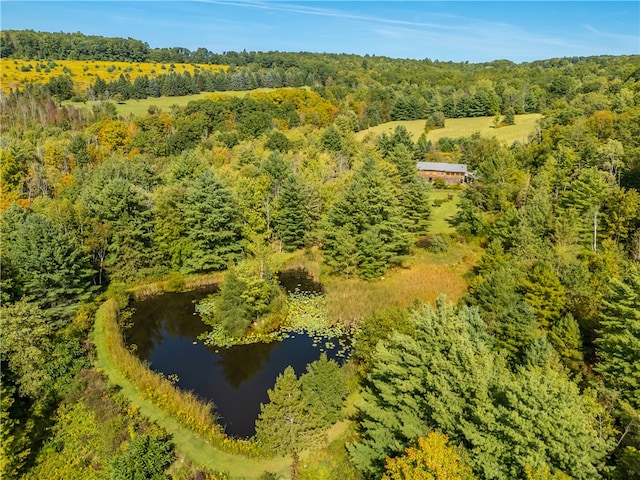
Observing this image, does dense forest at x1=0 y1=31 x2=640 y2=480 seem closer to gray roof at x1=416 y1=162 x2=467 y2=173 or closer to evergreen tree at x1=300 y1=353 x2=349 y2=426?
evergreen tree at x1=300 y1=353 x2=349 y2=426

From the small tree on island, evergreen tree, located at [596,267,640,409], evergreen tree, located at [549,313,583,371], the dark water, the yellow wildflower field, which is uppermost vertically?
the yellow wildflower field

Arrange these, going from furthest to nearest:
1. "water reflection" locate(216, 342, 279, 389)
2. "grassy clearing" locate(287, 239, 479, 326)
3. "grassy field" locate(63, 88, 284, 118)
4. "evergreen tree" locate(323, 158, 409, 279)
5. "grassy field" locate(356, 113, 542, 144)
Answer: "grassy field" locate(63, 88, 284, 118) < "grassy field" locate(356, 113, 542, 144) < "evergreen tree" locate(323, 158, 409, 279) < "grassy clearing" locate(287, 239, 479, 326) < "water reflection" locate(216, 342, 279, 389)

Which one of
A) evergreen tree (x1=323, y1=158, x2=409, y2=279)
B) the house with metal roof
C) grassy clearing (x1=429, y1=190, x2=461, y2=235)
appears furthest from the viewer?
the house with metal roof

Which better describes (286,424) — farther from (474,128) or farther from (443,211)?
(474,128)

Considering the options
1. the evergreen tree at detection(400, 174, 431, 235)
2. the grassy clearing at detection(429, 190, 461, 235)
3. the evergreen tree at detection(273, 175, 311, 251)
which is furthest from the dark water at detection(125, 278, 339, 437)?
the grassy clearing at detection(429, 190, 461, 235)

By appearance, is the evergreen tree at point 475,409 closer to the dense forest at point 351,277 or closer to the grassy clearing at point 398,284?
the dense forest at point 351,277

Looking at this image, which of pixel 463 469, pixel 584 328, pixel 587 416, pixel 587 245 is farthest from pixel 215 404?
pixel 587 245

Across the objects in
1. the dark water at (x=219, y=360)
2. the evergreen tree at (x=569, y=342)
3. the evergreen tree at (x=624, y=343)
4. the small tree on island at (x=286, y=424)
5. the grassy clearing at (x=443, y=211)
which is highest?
the evergreen tree at (x=624, y=343)

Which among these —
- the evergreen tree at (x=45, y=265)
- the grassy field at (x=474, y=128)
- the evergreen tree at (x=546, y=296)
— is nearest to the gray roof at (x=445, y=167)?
the grassy field at (x=474, y=128)
